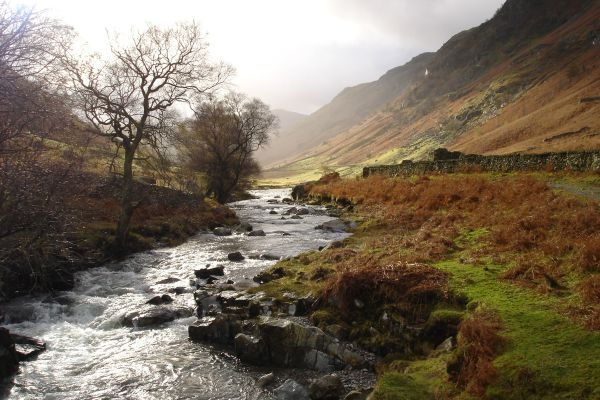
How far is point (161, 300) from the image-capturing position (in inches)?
622

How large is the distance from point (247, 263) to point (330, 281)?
8947 mm

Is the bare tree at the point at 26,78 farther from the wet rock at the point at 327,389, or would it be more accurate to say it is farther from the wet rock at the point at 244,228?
the wet rock at the point at 244,228

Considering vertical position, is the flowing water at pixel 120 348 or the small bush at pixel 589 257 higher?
the small bush at pixel 589 257

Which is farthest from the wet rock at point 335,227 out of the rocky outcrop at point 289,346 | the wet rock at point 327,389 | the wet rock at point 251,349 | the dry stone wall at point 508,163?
the wet rock at point 327,389

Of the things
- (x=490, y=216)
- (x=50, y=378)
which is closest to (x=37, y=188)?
(x=50, y=378)

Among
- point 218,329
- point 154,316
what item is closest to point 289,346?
point 218,329

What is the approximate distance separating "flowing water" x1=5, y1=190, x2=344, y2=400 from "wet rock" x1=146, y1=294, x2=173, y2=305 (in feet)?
1.04

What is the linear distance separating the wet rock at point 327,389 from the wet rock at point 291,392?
17cm

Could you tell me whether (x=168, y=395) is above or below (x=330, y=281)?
below

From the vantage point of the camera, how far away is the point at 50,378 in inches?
411

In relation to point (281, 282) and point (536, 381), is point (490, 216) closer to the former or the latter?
point (281, 282)

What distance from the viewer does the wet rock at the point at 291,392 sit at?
9.09m

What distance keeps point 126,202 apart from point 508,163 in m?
28.7

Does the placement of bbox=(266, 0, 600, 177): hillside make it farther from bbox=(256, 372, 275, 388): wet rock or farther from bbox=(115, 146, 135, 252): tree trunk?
bbox=(256, 372, 275, 388): wet rock
